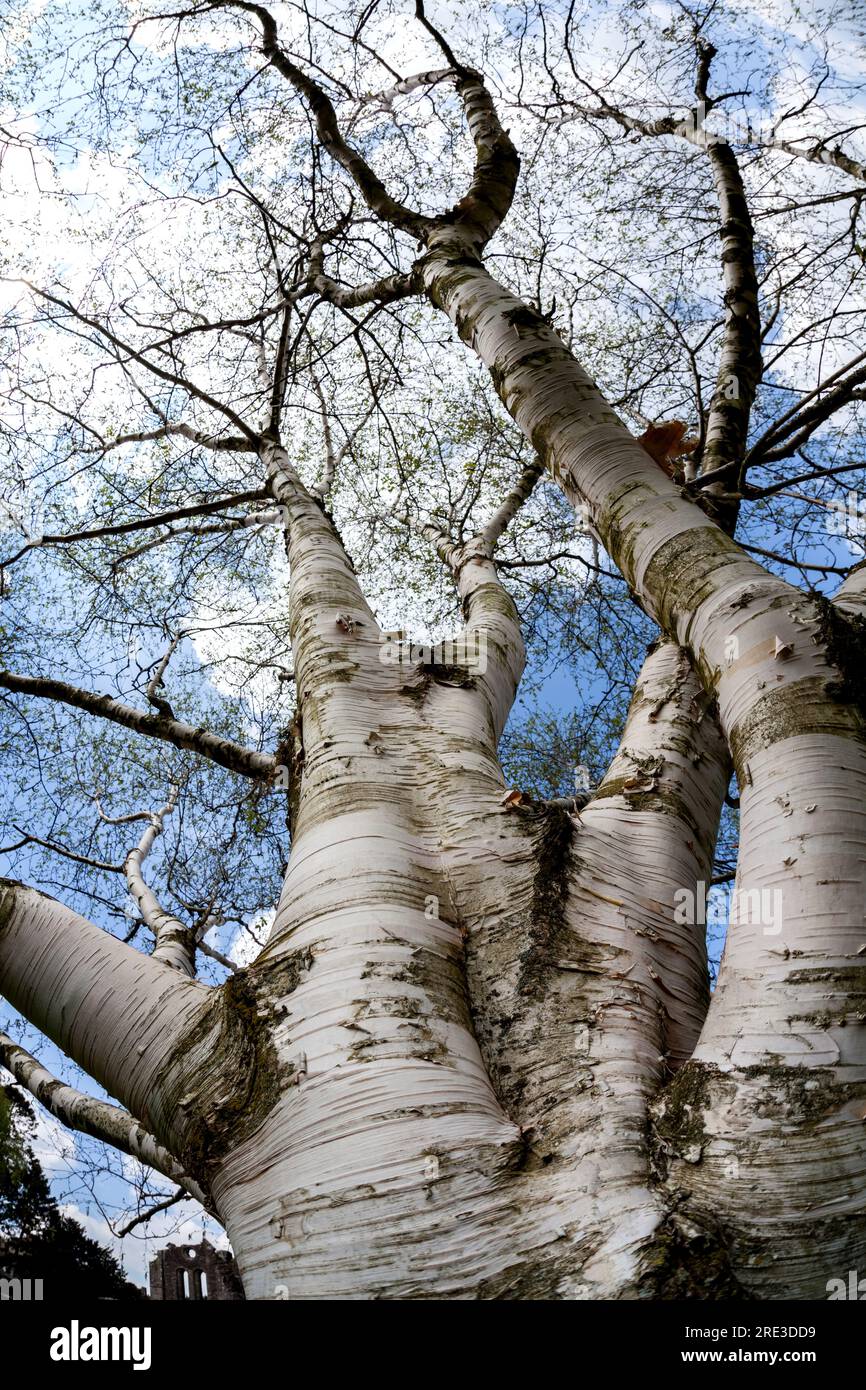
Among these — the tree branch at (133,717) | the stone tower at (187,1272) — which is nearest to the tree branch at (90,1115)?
the tree branch at (133,717)

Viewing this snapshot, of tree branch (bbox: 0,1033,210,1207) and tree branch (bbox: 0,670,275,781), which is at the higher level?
tree branch (bbox: 0,670,275,781)

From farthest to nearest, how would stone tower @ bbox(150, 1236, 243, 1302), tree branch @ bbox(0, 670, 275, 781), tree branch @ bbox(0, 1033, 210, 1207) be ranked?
stone tower @ bbox(150, 1236, 243, 1302), tree branch @ bbox(0, 670, 275, 781), tree branch @ bbox(0, 1033, 210, 1207)

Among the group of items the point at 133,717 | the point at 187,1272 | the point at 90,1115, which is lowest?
the point at 187,1272

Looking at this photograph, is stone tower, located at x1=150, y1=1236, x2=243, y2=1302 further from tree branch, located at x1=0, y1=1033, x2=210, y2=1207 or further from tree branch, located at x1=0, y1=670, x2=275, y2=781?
tree branch, located at x1=0, y1=670, x2=275, y2=781

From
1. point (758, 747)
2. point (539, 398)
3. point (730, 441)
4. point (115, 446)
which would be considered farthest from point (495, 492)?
point (758, 747)

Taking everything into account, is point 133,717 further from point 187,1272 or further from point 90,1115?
point 187,1272

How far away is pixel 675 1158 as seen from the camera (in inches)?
56.7

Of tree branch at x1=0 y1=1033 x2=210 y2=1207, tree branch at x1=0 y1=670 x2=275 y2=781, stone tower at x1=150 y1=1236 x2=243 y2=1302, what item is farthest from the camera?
stone tower at x1=150 y1=1236 x2=243 y2=1302

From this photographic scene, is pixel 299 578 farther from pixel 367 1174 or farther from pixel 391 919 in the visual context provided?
pixel 367 1174

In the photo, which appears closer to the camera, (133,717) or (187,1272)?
(133,717)

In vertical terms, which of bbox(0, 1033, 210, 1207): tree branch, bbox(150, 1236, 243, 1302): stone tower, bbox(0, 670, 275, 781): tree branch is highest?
bbox(0, 670, 275, 781): tree branch

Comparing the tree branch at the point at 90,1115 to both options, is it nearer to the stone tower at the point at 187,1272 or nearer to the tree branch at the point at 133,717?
the tree branch at the point at 133,717

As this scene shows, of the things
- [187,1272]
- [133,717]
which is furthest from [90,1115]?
[187,1272]

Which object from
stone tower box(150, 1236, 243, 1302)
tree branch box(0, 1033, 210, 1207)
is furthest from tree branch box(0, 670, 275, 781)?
stone tower box(150, 1236, 243, 1302)
